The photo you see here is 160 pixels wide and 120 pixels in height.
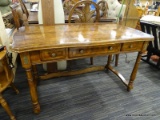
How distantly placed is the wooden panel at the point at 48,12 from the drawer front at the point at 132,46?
3.03 feet

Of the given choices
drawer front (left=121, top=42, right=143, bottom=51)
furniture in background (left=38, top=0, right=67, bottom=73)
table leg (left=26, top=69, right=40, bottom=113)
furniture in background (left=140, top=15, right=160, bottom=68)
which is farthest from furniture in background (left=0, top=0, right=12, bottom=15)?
furniture in background (left=140, top=15, right=160, bottom=68)

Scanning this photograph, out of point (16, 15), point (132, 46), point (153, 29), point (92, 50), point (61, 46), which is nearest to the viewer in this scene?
point (61, 46)

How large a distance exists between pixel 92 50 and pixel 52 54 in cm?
35

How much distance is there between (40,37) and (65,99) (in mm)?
827

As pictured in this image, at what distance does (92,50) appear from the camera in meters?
1.08

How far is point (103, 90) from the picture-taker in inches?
64.5

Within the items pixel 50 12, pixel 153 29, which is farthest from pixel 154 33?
pixel 50 12

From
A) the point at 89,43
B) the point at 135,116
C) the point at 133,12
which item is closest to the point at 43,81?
the point at 89,43

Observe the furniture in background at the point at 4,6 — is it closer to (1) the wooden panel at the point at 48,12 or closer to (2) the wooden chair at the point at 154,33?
(1) the wooden panel at the point at 48,12

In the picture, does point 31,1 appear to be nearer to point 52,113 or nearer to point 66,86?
point 66,86

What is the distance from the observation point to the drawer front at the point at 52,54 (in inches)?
37.1

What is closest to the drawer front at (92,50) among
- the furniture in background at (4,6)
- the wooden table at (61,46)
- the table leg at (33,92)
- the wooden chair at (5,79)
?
the wooden table at (61,46)

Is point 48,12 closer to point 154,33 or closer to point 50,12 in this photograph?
point 50,12

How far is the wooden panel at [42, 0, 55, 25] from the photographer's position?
1425mm
